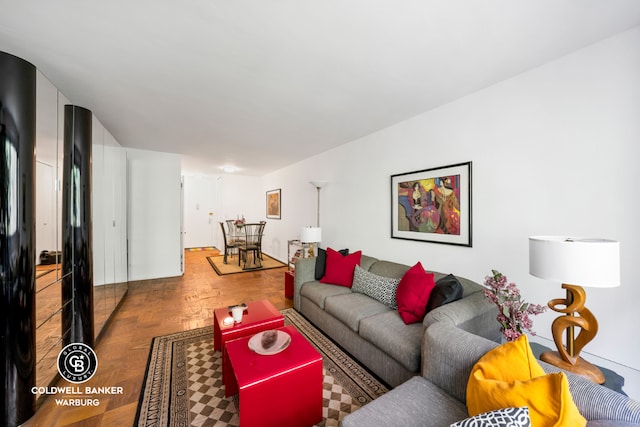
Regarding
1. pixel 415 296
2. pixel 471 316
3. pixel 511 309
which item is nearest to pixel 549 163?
pixel 511 309

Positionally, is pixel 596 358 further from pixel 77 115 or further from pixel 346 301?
pixel 77 115

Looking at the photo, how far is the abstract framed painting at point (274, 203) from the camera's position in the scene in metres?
6.53

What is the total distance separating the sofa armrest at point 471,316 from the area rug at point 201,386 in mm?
737

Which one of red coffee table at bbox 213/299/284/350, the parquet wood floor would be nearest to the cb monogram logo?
the parquet wood floor

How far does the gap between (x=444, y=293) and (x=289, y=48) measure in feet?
6.90

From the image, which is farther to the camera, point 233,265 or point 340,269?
point 233,265

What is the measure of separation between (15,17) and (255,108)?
165cm

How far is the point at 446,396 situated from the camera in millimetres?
1308

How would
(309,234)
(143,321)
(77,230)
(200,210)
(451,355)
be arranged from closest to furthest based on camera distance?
(451,355) < (77,230) < (143,321) < (309,234) < (200,210)

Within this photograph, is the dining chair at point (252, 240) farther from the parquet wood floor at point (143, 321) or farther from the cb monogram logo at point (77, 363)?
the cb monogram logo at point (77, 363)

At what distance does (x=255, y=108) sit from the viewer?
271 cm

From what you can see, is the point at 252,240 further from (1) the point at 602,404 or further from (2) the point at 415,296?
(1) the point at 602,404

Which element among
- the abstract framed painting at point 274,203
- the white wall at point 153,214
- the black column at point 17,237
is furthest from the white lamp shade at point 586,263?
the abstract framed painting at point 274,203

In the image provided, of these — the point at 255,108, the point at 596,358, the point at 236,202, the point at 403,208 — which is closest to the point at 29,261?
the point at 255,108
